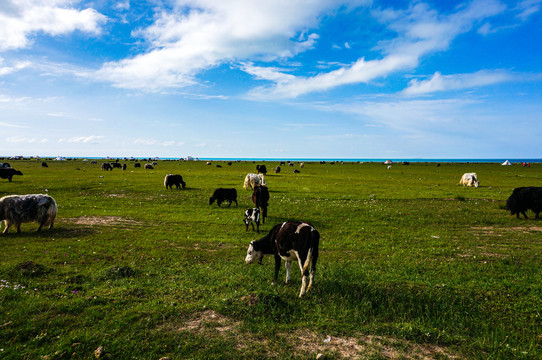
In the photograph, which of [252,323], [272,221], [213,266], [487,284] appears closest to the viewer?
[252,323]

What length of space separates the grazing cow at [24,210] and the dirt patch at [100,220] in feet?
8.73

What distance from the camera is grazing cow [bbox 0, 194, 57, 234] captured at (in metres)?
15.5

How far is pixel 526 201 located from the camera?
68.3 ft

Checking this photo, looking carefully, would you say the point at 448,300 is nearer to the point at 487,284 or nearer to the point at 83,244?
the point at 487,284

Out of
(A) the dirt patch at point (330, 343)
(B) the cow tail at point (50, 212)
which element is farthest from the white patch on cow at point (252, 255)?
(B) the cow tail at point (50, 212)

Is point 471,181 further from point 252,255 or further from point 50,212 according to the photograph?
point 50,212

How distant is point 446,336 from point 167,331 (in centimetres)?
686

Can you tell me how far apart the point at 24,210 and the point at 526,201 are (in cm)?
3496

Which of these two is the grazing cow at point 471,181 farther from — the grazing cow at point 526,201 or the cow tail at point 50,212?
the cow tail at point 50,212

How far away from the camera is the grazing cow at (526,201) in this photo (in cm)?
2059

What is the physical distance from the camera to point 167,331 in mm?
6605

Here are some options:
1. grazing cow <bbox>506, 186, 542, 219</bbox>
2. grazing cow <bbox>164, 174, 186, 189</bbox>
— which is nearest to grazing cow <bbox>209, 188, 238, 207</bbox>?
grazing cow <bbox>164, 174, 186, 189</bbox>

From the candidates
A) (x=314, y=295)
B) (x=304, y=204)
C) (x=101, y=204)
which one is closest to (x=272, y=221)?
→ (x=304, y=204)

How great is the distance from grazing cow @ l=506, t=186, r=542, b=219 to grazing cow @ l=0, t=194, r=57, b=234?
33.4 meters
